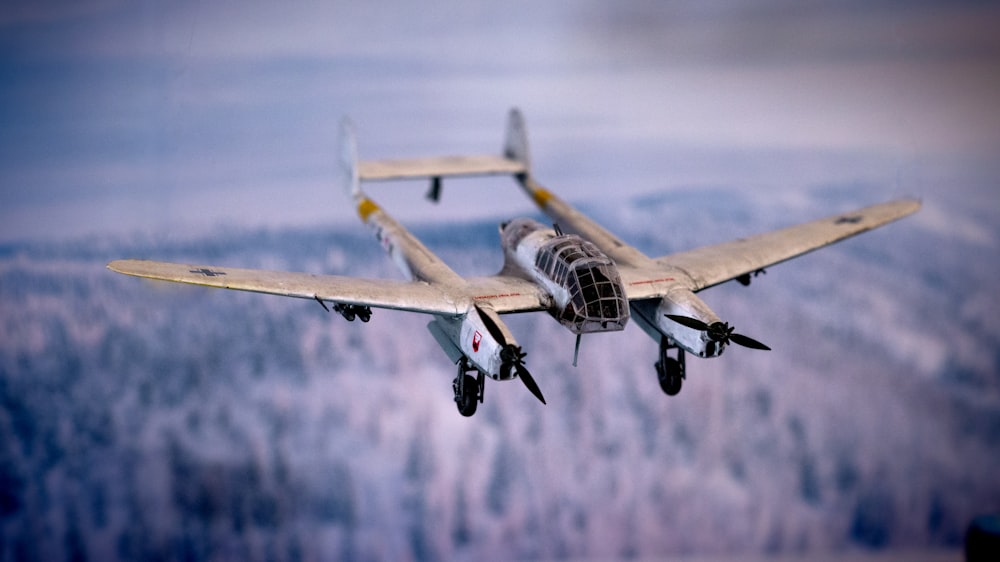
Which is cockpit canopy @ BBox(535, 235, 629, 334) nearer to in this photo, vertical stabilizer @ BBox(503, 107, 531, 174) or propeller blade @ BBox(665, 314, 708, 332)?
propeller blade @ BBox(665, 314, 708, 332)

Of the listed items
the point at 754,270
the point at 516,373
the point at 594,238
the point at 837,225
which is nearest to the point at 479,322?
the point at 516,373

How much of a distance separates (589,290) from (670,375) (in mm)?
4891

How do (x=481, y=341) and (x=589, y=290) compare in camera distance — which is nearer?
(x=481, y=341)

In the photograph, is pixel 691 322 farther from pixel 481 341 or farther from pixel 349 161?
pixel 349 161

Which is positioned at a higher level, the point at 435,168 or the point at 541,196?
the point at 435,168

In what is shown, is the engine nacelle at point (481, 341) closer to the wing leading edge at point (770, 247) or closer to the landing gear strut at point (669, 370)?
the landing gear strut at point (669, 370)

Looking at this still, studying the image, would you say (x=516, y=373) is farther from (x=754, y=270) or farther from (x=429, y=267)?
(x=754, y=270)

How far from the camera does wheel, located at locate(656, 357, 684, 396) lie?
86.5ft

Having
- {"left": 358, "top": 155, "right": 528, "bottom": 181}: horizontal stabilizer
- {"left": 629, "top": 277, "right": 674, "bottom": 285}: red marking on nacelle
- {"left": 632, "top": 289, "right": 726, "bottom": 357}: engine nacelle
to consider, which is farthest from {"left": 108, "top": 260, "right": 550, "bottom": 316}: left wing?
{"left": 358, "top": 155, "right": 528, "bottom": 181}: horizontal stabilizer

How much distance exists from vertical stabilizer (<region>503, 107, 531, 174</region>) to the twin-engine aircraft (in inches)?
201

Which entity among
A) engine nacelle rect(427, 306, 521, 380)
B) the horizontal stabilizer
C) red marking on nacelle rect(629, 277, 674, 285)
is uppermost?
the horizontal stabilizer

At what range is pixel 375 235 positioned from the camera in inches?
1184

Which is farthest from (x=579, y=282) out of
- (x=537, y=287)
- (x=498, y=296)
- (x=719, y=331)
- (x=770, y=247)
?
(x=770, y=247)

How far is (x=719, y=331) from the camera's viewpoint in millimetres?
23500
